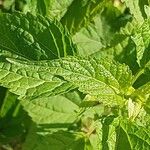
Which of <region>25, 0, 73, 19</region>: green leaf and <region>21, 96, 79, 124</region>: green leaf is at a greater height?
<region>25, 0, 73, 19</region>: green leaf

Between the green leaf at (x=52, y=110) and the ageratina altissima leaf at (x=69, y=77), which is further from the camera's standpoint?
the green leaf at (x=52, y=110)

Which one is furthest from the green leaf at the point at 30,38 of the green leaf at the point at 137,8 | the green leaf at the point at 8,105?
the green leaf at the point at 8,105

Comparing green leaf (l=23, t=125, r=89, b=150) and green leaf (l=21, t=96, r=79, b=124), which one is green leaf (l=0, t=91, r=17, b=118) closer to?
green leaf (l=21, t=96, r=79, b=124)

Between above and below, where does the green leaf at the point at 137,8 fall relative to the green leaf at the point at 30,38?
above

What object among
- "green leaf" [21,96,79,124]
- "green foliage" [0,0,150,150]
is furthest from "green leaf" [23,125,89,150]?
"green leaf" [21,96,79,124]

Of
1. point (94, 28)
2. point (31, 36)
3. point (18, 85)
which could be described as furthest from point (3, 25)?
point (94, 28)

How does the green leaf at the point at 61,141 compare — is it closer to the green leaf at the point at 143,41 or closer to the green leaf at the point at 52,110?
the green leaf at the point at 52,110

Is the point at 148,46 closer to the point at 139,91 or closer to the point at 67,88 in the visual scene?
the point at 139,91

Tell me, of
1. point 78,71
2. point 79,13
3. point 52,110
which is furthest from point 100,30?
point 78,71
